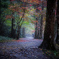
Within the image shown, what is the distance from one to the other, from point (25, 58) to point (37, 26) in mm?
14880

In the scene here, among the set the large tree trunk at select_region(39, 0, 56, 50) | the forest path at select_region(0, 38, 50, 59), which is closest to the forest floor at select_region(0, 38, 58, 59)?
the forest path at select_region(0, 38, 50, 59)

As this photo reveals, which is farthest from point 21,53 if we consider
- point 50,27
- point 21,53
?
point 50,27

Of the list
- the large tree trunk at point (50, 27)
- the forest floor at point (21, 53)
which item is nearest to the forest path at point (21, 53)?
the forest floor at point (21, 53)

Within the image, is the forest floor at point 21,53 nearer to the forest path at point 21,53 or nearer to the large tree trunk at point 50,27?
the forest path at point 21,53

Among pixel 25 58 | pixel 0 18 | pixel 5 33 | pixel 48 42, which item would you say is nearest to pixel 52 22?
pixel 48 42

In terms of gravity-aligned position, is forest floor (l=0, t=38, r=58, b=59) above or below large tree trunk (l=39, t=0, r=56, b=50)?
below

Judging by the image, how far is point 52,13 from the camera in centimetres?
526

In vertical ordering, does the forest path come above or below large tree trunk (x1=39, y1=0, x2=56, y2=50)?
below

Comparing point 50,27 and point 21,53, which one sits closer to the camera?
point 21,53

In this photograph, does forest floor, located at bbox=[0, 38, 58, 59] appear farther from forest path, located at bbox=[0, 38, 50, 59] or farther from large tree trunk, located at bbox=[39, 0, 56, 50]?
large tree trunk, located at bbox=[39, 0, 56, 50]

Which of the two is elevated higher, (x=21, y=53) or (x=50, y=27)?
(x=50, y=27)

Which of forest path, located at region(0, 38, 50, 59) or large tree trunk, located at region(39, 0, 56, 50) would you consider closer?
forest path, located at region(0, 38, 50, 59)

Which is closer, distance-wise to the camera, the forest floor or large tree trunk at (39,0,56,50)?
the forest floor

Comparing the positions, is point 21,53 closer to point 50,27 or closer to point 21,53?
point 21,53
